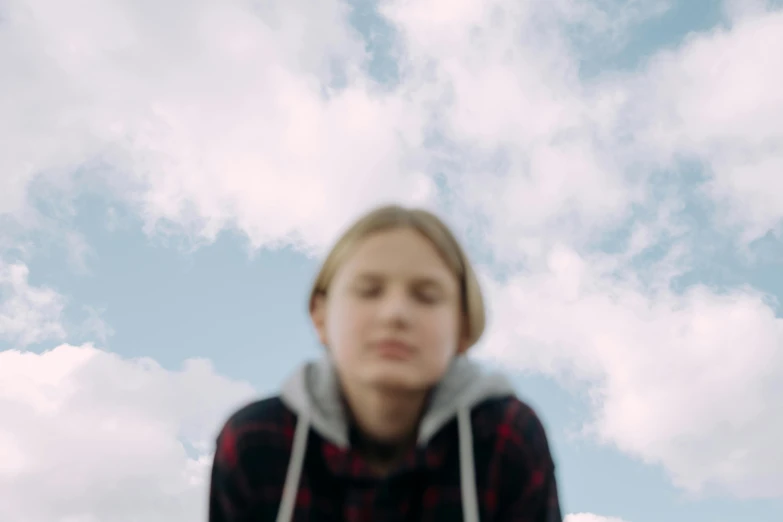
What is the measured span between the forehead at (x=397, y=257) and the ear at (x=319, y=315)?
257mm

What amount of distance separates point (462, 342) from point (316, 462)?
74 cm

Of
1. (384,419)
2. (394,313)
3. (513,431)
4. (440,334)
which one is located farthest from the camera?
(513,431)

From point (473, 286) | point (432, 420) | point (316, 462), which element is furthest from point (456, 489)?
point (473, 286)

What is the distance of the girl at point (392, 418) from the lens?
3.01m

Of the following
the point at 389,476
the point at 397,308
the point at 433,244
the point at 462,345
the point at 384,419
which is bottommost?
the point at 389,476

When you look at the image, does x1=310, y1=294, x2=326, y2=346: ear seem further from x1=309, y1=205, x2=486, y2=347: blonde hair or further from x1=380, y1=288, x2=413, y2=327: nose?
x1=380, y1=288, x2=413, y2=327: nose

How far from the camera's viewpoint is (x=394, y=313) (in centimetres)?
292

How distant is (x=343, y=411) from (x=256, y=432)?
0.38m

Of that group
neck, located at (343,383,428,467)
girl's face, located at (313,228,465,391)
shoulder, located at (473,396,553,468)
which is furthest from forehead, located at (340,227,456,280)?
shoulder, located at (473,396,553,468)

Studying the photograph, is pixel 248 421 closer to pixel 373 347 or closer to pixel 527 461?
pixel 373 347

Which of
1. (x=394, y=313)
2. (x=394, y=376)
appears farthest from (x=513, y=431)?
(x=394, y=313)

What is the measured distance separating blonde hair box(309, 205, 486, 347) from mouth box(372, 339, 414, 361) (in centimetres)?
38

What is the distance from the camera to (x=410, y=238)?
3.09m

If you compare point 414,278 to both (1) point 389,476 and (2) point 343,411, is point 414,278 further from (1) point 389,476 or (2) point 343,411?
(1) point 389,476
